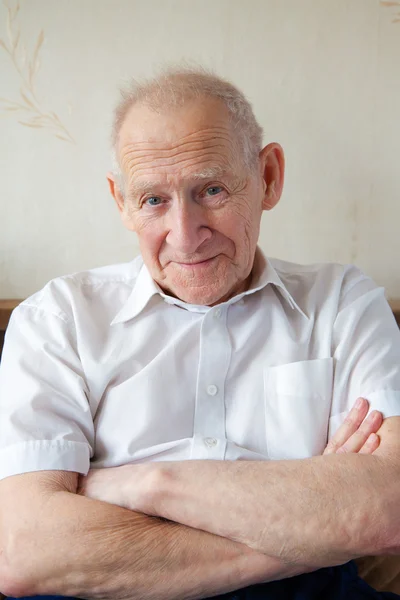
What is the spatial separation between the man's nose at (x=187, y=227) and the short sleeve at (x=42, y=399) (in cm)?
35

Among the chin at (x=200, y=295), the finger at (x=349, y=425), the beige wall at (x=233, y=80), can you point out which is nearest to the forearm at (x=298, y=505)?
the finger at (x=349, y=425)

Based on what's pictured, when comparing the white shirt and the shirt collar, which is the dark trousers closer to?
the white shirt

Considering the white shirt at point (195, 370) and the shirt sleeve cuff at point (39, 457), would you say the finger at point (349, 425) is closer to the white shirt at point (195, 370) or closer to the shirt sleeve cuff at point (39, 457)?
the white shirt at point (195, 370)

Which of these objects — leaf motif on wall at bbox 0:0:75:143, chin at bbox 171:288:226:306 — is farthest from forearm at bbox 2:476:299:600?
leaf motif on wall at bbox 0:0:75:143

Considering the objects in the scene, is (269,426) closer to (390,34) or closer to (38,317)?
(38,317)

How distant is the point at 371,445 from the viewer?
1433 millimetres

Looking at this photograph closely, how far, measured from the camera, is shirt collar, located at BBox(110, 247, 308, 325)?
1.67 m

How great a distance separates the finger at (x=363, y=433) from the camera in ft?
4.78

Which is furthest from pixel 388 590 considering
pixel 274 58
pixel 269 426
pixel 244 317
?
pixel 274 58

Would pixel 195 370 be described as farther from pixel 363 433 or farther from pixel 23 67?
pixel 23 67

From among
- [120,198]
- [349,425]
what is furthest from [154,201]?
[349,425]

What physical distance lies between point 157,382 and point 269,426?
295mm

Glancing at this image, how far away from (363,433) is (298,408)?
0.58 ft

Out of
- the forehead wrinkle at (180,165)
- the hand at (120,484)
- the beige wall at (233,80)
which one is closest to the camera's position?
the hand at (120,484)
